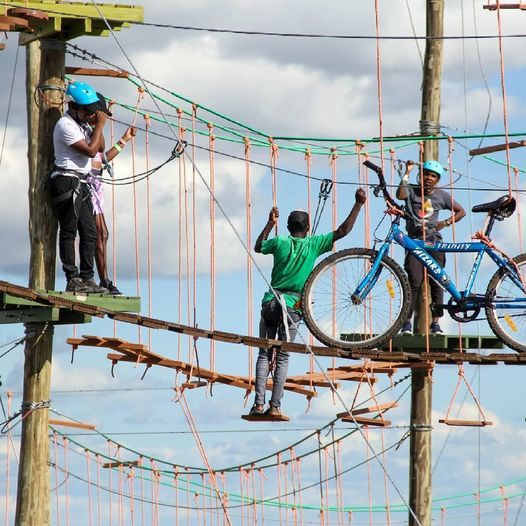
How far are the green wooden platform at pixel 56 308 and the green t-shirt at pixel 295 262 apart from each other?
1263 millimetres

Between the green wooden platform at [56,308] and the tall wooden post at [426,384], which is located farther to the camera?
the tall wooden post at [426,384]

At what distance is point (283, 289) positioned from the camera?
18.2 m

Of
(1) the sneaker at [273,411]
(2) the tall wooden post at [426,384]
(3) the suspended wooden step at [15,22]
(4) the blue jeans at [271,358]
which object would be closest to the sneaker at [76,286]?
(4) the blue jeans at [271,358]

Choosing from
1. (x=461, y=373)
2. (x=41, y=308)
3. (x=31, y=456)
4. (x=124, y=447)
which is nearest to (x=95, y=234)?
(x=41, y=308)

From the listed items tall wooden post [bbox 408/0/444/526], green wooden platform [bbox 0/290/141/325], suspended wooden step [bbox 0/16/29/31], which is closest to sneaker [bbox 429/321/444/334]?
tall wooden post [bbox 408/0/444/526]

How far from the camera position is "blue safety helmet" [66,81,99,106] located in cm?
1783

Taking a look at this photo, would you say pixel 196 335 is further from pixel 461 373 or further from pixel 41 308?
pixel 461 373

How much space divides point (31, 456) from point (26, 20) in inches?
162

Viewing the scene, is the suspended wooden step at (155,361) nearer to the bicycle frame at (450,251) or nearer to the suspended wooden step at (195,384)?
the suspended wooden step at (195,384)

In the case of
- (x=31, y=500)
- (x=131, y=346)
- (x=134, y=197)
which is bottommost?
(x=31, y=500)

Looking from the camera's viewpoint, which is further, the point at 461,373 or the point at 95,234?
the point at 461,373

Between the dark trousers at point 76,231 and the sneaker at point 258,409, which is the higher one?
the dark trousers at point 76,231

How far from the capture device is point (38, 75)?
1903 cm

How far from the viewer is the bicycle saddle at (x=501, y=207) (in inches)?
703
